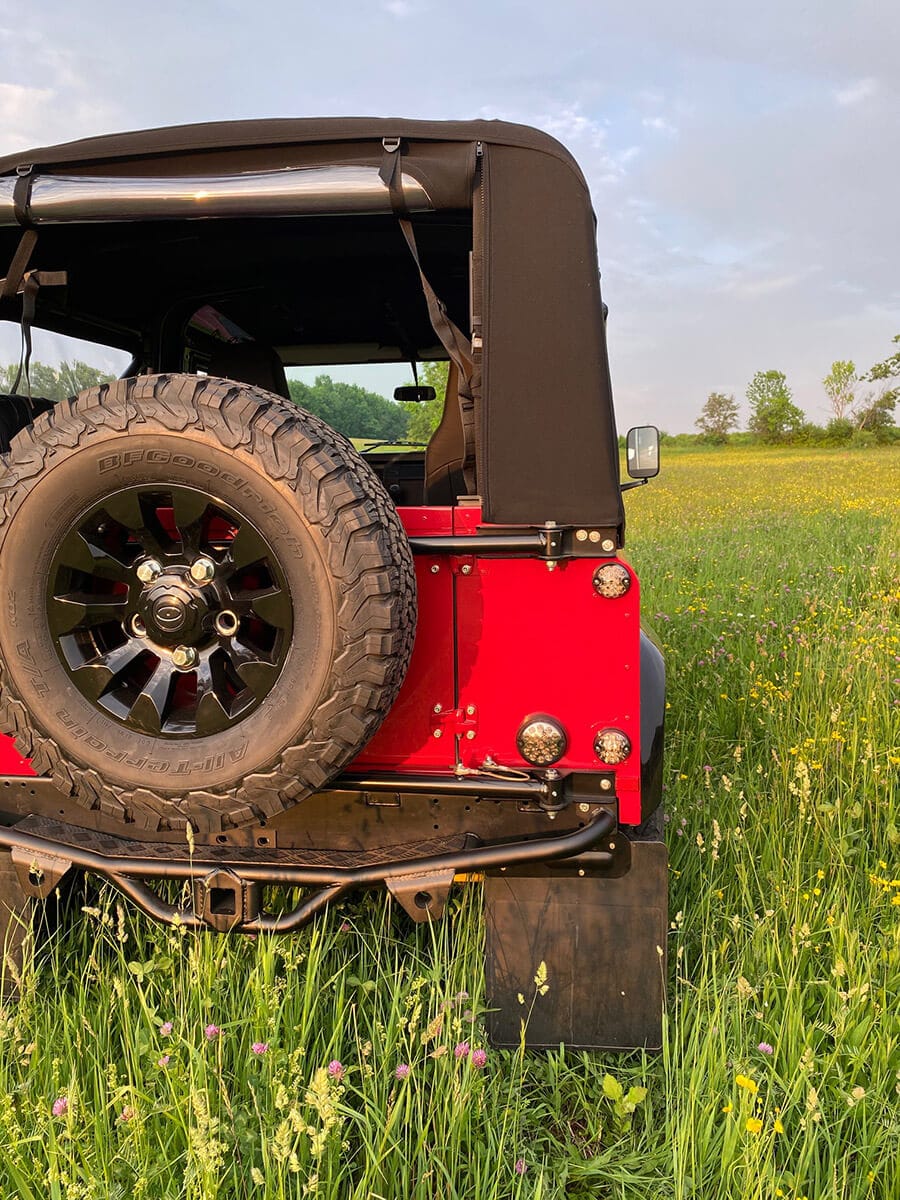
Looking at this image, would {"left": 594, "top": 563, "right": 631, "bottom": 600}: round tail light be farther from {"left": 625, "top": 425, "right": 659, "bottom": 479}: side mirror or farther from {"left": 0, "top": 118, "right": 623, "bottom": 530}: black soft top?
{"left": 625, "top": 425, "right": 659, "bottom": 479}: side mirror

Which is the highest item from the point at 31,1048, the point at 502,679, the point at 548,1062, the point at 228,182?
the point at 228,182

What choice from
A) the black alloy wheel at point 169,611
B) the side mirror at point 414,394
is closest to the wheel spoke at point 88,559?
the black alloy wheel at point 169,611

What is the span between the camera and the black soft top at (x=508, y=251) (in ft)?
6.66

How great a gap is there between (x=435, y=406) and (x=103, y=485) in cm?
188

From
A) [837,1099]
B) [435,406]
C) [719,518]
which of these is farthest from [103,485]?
[719,518]

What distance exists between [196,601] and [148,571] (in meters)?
0.16

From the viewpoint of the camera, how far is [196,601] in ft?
6.49

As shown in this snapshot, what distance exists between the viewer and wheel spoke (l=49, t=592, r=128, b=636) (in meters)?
2.01

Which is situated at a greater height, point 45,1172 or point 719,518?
point 719,518

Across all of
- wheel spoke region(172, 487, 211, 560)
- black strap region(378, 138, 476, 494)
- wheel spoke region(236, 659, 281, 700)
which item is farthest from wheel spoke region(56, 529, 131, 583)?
black strap region(378, 138, 476, 494)

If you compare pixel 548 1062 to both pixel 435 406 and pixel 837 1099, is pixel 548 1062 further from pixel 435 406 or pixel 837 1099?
pixel 435 406

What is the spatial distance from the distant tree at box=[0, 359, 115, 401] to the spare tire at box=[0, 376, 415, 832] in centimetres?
135

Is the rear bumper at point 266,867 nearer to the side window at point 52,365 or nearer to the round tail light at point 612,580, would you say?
the round tail light at point 612,580

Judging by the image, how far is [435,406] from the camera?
11.7 ft
